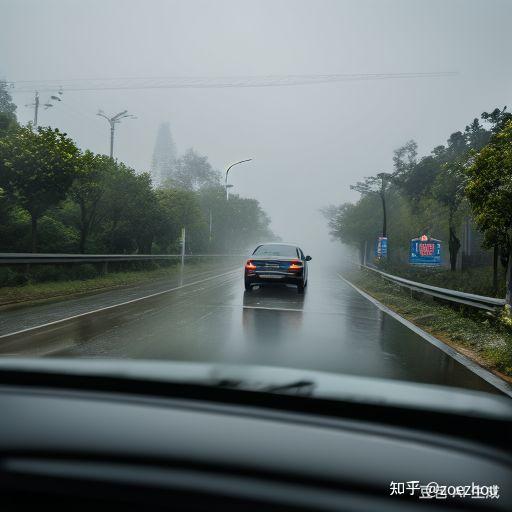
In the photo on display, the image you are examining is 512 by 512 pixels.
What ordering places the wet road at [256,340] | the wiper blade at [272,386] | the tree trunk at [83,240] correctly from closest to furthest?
the wiper blade at [272,386], the wet road at [256,340], the tree trunk at [83,240]

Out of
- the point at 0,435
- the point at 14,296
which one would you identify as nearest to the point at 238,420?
the point at 0,435

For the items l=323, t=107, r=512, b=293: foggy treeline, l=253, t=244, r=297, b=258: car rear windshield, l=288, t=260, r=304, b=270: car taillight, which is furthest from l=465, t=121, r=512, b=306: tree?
l=253, t=244, r=297, b=258: car rear windshield

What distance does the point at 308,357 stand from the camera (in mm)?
6664

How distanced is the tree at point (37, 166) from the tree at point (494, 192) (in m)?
15.7

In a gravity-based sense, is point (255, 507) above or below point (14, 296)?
above

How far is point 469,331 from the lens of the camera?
952 centimetres

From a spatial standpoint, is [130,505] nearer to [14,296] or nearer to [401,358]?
[401,358]

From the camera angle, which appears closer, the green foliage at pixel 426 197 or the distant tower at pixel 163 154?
the green foliage at pixel 426 197

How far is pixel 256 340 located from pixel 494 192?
28.5ft

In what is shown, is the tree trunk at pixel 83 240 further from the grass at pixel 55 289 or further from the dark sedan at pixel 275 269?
the dark sedan at pixel 275 269

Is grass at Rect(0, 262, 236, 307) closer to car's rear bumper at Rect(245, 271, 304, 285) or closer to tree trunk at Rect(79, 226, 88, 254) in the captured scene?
tree trunk at Rect(79, 226, 88, 254)

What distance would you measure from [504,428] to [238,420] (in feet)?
2.39

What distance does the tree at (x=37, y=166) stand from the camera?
20.1m

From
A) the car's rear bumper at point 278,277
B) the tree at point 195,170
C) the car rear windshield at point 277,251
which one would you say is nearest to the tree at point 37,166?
the car rear windshield at point 277,251
